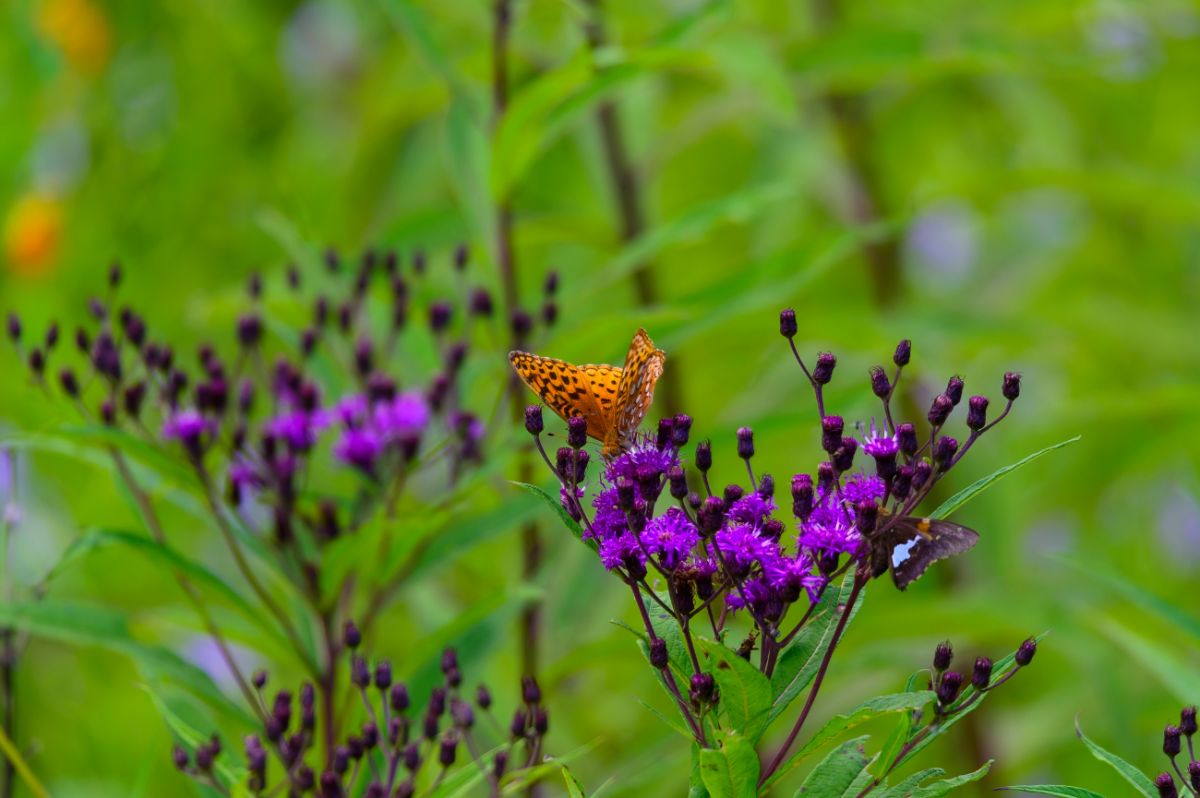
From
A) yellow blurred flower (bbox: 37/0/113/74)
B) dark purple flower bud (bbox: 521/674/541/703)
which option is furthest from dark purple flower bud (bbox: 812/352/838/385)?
yellow blurred flower (bbox: 37/0/113/74)

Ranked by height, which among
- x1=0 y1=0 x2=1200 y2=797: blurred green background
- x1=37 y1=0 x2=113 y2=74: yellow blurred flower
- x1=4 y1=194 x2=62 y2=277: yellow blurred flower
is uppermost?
x1=37 y1=0 x2=113 y2=74: yellow blurred flower

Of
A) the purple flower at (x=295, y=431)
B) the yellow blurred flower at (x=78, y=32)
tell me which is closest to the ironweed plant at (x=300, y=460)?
the purple flower at (x=295, y=431)

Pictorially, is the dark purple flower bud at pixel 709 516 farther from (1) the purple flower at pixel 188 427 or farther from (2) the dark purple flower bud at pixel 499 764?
(1) the purple flower at pixel 188 427

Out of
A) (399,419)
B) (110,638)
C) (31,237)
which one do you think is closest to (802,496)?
(399,419)

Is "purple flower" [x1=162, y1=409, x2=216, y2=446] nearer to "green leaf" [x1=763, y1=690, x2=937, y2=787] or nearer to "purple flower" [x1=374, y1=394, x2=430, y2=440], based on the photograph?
"purple flower" [x1=374, y1=394, x2=430, y2=440]

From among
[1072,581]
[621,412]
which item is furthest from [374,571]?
[1072,581]

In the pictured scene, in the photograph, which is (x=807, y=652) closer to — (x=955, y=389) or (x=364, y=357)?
Result: (x=955, y=389)

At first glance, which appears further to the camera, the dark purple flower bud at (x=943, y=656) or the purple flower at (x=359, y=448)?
the purple flower at (x=359, y=448)
